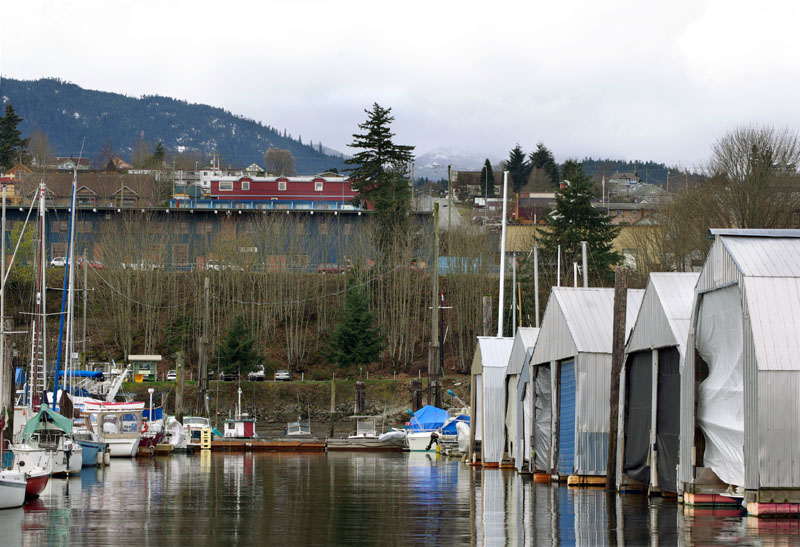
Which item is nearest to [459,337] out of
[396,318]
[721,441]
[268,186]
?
[396,318]

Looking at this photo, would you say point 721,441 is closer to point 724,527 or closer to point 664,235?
point 724,527

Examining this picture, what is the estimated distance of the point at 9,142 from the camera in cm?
13775

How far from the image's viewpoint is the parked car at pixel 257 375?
76875 mm

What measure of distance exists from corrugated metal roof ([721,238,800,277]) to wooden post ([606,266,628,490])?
4.80 metres

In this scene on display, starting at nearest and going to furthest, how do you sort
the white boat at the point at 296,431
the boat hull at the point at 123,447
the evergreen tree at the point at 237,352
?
1. the boat hull at the point at 123,447
2. the white boat at the point at 296,431
3. the evergreen tree at the point at 237,352

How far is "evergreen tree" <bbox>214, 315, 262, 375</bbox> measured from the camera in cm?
7381

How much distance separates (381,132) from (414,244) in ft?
31.8

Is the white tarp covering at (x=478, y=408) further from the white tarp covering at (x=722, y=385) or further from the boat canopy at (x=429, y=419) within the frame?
the white tarp covering at (x=722, y=385)

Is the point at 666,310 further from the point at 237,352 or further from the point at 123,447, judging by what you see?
the point at 237,352

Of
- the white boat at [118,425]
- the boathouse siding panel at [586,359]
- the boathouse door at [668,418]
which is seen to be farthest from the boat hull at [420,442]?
the boathouse door at [668,418]

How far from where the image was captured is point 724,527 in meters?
18.5

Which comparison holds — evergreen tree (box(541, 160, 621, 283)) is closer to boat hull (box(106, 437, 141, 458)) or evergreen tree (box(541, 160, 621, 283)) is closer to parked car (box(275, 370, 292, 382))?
parked car (box(275, 370, 292, 382))

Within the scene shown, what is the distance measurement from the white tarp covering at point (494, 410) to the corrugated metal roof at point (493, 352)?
8.9 inches

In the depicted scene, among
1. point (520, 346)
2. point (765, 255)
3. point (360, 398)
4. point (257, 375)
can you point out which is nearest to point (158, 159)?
point (257, 375)
